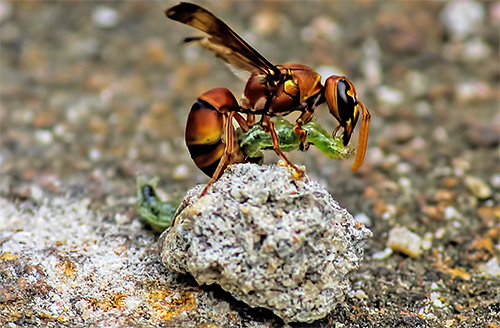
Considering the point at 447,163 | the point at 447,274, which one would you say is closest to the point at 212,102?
the point at 447,274

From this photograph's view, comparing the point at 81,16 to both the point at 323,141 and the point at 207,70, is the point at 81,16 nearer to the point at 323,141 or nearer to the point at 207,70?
the point at 207,70

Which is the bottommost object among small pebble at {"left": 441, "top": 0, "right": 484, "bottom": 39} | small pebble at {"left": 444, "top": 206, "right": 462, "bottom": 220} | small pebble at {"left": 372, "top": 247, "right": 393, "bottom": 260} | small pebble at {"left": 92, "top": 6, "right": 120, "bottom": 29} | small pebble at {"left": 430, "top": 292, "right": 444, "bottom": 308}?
small pebble at {"left": 430, "top": 292, "right": 444, "bottom": 308}

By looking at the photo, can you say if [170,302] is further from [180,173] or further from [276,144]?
[180,173]

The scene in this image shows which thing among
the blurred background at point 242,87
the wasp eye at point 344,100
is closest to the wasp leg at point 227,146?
the wasp eye at point 344,100

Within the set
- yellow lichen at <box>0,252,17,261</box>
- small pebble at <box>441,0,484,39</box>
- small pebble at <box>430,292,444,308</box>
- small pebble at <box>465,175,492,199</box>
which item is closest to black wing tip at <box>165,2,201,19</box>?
yellow lichen at <box>0,252,17,261</box>

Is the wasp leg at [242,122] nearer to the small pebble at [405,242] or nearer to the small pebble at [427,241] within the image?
the small pebble at [405,242]

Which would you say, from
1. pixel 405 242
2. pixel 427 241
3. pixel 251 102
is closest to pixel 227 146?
pixel 251 102

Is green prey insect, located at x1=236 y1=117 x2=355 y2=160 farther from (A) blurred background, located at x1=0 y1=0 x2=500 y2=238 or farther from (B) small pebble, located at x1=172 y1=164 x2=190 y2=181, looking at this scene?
Result: (B) small pebble, located at x1=172 y1=164 x2=190 y2=181
